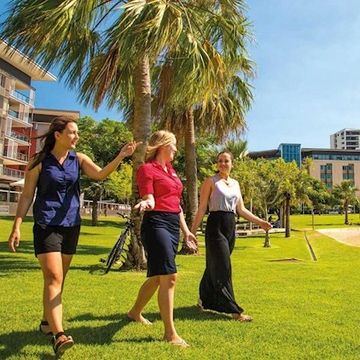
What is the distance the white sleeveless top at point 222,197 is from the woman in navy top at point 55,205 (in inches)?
60.3

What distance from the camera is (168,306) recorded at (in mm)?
4434

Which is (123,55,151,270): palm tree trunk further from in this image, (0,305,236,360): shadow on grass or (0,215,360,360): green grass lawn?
(0,305,236,360): shadow on grass

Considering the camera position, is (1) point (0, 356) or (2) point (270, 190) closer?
(1) point (0, 356)

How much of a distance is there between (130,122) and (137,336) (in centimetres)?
1249

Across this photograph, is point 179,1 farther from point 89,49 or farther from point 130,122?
point 130,122

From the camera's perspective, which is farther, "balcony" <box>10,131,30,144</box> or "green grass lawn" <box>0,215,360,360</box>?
"balcony" <box>10,131,30,144</box>

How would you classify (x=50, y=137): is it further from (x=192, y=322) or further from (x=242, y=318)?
(x=242, y=318)

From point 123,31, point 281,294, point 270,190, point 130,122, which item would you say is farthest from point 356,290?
point 270,190

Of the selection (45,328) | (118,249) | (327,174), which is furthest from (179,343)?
(327,174)

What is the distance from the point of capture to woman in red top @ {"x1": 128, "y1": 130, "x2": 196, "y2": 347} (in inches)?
175

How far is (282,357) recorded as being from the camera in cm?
423

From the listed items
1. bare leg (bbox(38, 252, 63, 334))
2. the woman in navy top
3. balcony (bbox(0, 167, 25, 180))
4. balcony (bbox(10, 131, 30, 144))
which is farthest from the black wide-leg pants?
balcony (bbox(10, 131, 30, 144))

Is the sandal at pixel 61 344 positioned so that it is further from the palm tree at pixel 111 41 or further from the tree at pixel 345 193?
the tree at pixel 345 193

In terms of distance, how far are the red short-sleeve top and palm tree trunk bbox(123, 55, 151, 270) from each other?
588 centimetres
